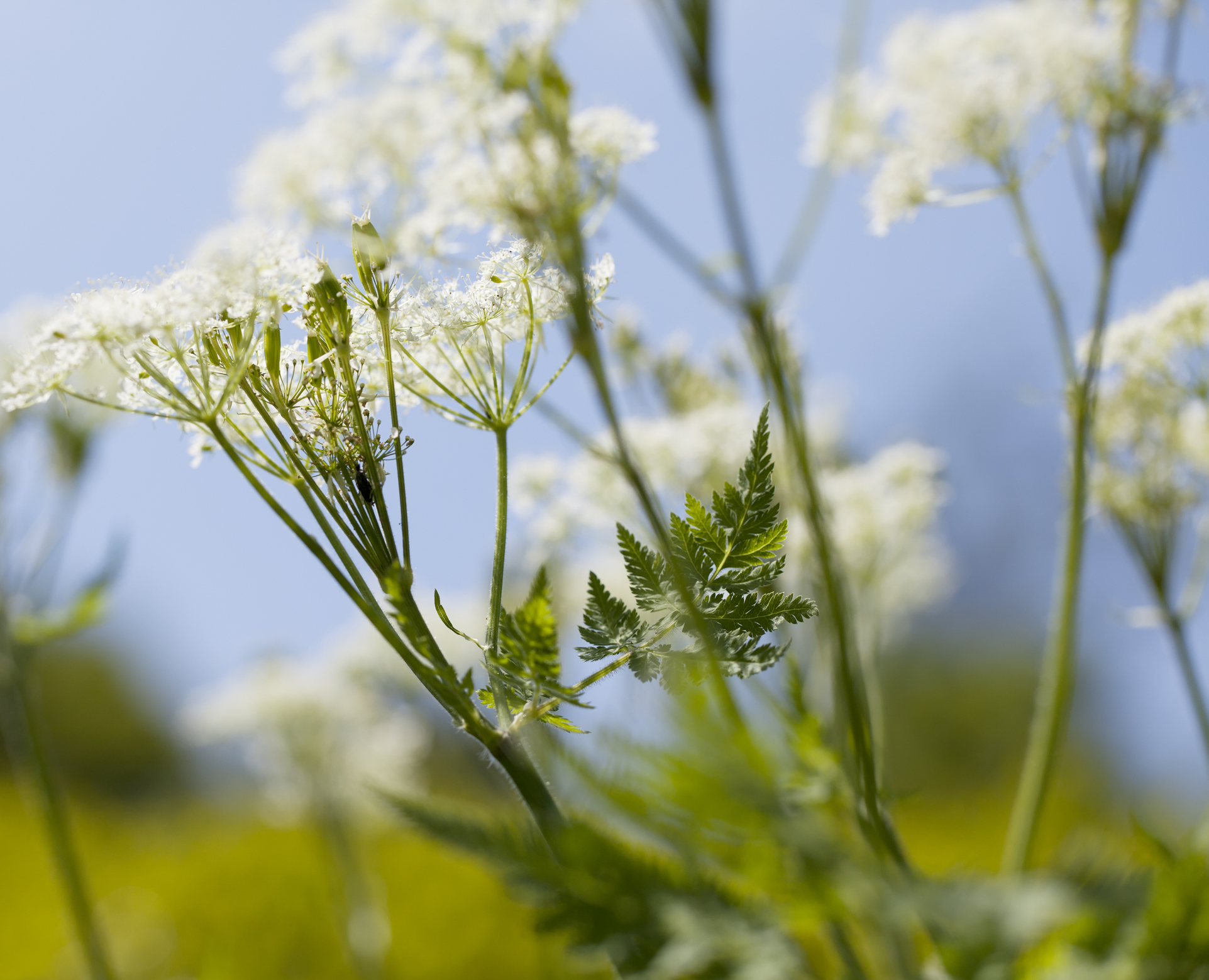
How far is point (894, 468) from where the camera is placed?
2.68 meters

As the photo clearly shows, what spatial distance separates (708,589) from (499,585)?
0.58ft

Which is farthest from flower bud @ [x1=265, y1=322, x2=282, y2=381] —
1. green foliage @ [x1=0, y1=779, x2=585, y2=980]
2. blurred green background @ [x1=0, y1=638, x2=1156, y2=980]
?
green foliage @ [x1=0, y1=779, x2=585, y2=980]

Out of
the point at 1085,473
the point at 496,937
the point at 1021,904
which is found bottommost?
the point at 496,937

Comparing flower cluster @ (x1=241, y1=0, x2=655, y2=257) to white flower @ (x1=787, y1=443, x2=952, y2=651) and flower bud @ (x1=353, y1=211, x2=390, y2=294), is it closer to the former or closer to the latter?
flower bud @ (x1=353, y1=211, x2=390, y2=294)

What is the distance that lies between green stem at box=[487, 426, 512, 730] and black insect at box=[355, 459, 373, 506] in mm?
115

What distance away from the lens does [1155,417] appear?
2.04m

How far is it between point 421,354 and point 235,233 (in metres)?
0.22

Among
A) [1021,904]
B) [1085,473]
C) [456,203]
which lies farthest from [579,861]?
[456,203]

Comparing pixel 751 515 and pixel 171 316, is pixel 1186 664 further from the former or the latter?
pixel 171 316

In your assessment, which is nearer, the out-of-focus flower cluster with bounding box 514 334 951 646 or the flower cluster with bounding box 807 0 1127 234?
the flower cluster with bounding box 807 0 1127 234

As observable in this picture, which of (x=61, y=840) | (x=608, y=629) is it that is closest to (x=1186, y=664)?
(x=608, y=629)

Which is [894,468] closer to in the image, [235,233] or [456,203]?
[456,203]

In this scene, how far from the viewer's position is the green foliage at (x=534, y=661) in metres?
0.67

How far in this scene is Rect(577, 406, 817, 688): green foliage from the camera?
729mm
